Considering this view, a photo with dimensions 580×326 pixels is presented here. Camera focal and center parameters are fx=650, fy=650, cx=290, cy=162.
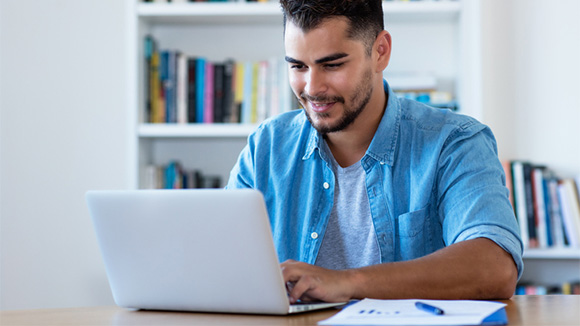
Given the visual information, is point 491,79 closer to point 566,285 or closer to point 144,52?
point 566,285

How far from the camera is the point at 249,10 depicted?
2.23 meters

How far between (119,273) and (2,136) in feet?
5.70

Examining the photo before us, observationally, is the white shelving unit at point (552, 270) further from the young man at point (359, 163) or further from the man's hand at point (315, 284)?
the man's hand at point (315, 284)

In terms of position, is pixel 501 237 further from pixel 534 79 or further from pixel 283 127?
pixel 534 79

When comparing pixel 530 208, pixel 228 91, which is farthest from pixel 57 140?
pixel 530 208

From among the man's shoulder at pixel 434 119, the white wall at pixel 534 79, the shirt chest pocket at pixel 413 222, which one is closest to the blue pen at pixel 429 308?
the shirt chest pocket at pixel 413 222

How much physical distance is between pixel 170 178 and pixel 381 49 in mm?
1107

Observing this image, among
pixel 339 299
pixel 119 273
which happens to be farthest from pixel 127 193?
pixel 339 299

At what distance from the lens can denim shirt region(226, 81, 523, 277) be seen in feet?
3.94

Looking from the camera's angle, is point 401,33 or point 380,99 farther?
point 401,33

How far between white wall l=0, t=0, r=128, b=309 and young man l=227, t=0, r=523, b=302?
118 cm

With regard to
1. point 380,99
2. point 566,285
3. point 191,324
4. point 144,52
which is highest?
point 144,52

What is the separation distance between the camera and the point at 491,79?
7.72ft

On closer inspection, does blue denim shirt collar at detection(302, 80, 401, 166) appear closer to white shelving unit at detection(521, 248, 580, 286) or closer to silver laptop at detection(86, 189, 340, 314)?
silver laptop at detection(86, 189, 340, 314)
